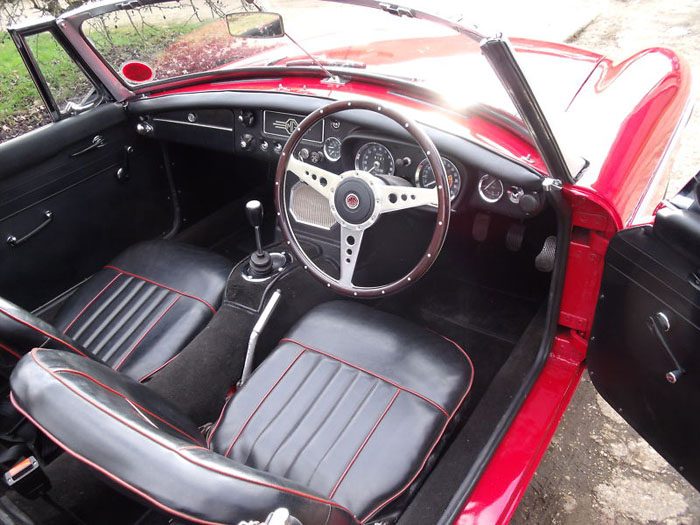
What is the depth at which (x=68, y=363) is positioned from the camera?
1.16 meters

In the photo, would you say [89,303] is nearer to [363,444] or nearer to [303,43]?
[363,444]

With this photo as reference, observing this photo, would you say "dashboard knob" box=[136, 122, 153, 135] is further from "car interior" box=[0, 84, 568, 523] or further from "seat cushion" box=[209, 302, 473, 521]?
"seat cushion" box=[209, 302, 473, 521]

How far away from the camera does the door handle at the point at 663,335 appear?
141cm

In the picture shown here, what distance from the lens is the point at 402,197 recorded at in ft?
5.91

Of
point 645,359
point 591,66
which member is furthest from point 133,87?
point 645,359

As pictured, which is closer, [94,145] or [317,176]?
[317,176]

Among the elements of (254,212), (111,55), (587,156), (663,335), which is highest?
(111,55)

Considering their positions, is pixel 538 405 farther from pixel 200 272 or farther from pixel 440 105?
pixel 200 272

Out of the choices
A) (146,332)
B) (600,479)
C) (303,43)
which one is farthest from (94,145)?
(600,479)

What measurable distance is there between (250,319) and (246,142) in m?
0.82

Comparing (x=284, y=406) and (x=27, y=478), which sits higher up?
(x=27, y=478)

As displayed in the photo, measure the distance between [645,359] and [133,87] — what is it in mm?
2477

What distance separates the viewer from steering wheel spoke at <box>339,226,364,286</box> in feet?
6.29

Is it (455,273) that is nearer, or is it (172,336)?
(172,336)
